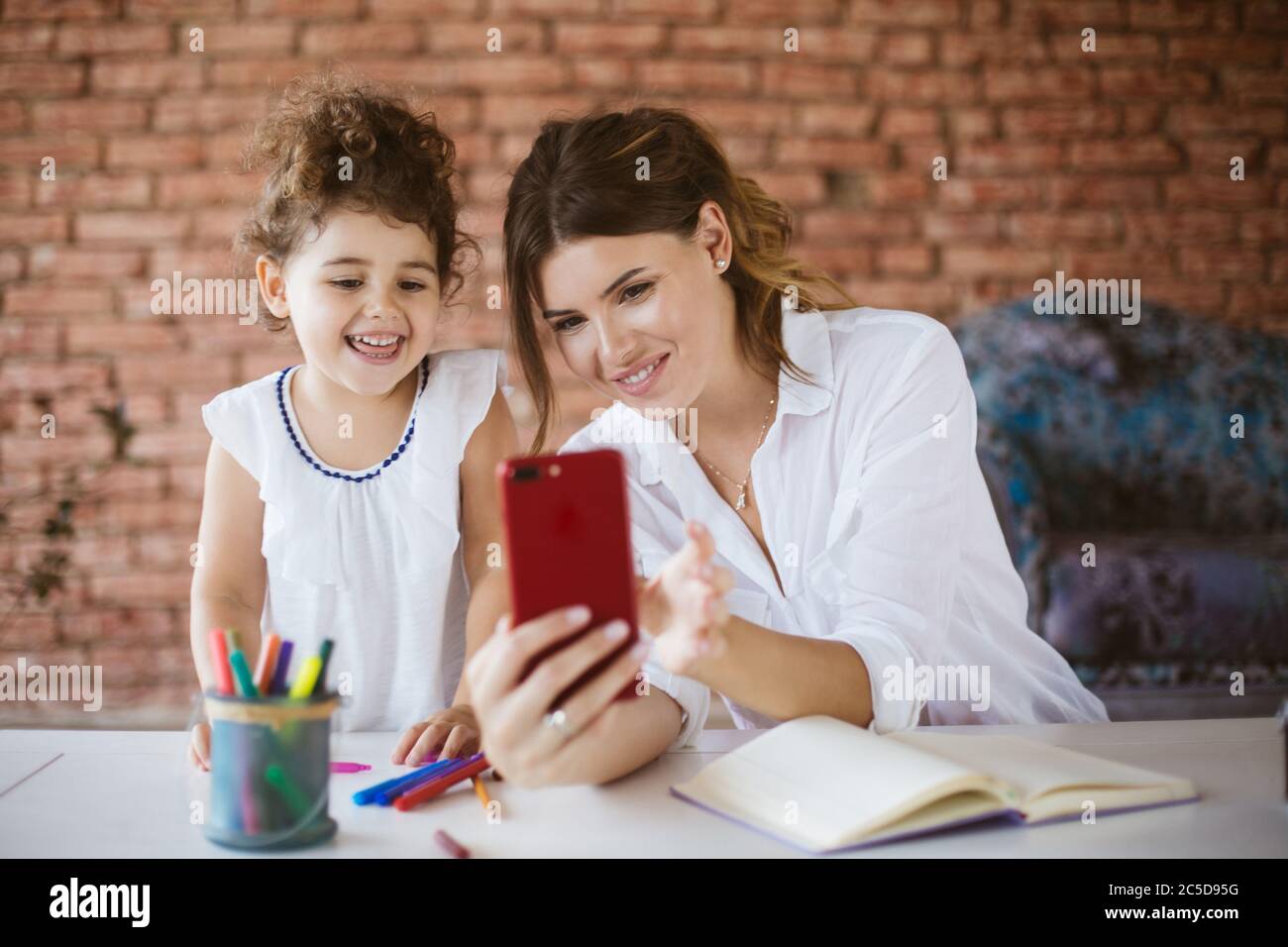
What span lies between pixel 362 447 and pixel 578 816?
27.1 inches

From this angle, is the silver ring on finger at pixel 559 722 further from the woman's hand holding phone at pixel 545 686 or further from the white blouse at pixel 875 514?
the white blouse at pixel 875 514

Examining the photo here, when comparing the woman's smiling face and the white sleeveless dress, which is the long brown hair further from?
the white sleeveless dress

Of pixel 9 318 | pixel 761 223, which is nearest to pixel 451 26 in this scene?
pixel 9 318

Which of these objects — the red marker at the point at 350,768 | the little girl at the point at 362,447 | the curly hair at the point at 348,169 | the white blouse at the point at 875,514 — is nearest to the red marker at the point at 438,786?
the red marker at the point at 350,768

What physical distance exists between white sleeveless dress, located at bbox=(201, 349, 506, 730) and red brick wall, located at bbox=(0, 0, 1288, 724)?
1357 mm

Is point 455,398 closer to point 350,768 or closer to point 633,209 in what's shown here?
point 633,209

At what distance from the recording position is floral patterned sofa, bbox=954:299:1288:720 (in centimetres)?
221

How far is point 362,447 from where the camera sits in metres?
1.29

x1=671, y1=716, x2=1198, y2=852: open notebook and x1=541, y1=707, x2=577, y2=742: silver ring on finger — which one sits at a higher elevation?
x1=541, y1=707, x2=577, y2=742: silver ring on finger

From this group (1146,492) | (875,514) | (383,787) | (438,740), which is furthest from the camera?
(1146,492)

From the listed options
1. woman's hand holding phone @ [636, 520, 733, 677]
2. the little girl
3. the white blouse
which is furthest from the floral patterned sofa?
woman's hand holding phone @ [636, 520, 733, 677]

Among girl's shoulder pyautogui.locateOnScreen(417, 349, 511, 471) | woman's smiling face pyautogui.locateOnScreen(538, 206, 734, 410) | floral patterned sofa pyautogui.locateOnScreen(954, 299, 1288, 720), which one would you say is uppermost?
woman's smiling face pyautogui.locateOnScreen(538, 206, 734, 410)

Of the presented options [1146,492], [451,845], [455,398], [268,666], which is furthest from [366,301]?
[1146,492]

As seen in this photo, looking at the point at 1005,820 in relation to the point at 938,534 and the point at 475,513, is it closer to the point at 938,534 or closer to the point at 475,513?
the point at 938,534
